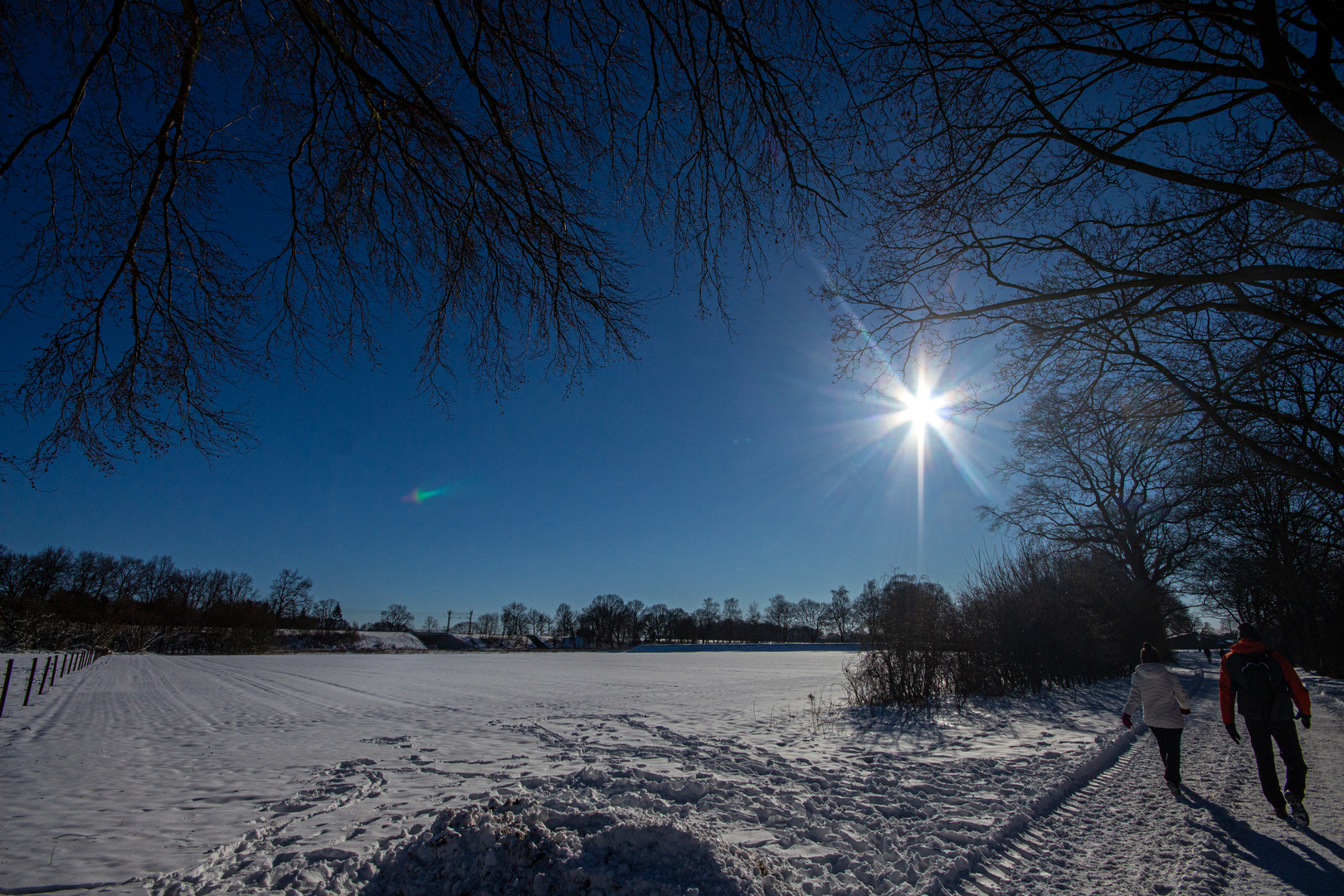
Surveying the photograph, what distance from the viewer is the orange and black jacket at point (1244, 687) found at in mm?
5492

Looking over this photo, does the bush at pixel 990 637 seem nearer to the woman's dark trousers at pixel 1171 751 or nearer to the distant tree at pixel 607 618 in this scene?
the woman's dark trousers at pixel 1171 751

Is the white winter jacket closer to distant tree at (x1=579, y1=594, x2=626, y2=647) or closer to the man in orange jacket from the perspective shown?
the man in orange jacket

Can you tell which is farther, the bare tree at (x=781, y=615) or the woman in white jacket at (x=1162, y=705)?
the bare tree at (x=781, y=615)

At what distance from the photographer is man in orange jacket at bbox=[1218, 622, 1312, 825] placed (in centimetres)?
513

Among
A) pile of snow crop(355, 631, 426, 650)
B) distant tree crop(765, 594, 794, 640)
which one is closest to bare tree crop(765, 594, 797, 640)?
distant tree crop(765, 594, 794, 640)

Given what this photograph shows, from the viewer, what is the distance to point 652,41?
12.4 ft

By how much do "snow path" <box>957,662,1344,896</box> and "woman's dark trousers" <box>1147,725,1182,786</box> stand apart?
0.56 ft

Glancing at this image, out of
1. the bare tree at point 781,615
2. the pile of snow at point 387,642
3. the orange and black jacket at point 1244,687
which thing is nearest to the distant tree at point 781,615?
the bare tree at point 781,615

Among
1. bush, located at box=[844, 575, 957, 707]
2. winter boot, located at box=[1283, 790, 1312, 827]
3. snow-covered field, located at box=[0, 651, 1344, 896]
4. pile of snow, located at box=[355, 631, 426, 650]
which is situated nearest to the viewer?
snow-covered field, located at box=[0, 651, 1344, 896]

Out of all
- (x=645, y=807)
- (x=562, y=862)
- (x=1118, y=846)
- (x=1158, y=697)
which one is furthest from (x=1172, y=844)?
(x=562, y=862)

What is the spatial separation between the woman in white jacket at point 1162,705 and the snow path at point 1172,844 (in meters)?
0.30

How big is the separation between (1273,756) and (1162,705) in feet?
3.62

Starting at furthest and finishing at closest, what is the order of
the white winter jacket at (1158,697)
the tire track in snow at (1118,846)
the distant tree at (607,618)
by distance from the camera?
the distant tree at (607,618) → the white winter jacket at (1158,697) → the tire track in snow at (1118,846)

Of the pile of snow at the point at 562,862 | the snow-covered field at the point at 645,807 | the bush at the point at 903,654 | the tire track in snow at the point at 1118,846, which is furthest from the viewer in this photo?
the bush at the point at 903,654
